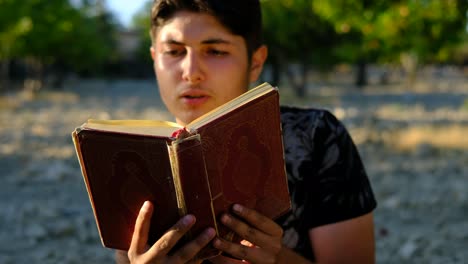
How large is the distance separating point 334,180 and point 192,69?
51 cm

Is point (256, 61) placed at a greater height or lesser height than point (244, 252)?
greater

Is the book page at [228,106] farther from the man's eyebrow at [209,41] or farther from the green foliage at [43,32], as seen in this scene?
the green foliage at [43,32]

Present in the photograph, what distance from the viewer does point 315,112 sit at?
5.26ft

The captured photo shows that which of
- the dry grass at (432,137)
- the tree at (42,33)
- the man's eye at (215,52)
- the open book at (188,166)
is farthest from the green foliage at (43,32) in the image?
the open book at (188,166)

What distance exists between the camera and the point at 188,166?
108 centimetres

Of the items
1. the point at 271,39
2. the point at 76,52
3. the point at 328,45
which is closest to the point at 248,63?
the point at 271,39

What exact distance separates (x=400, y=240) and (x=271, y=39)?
1510 cm

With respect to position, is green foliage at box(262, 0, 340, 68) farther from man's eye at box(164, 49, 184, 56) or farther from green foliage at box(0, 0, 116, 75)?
man's eye at box(164, 49, 184, 56)

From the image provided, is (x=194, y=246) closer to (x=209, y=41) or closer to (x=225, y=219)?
(x=225, y=219)

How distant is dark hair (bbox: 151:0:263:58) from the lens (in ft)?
4.78

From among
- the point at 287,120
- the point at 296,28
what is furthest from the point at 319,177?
the point at 296,28

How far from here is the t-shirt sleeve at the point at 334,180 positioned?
152 cm

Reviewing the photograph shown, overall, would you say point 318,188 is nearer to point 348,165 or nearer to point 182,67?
point 348,165

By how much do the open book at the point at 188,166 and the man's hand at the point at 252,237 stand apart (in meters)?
0.03
